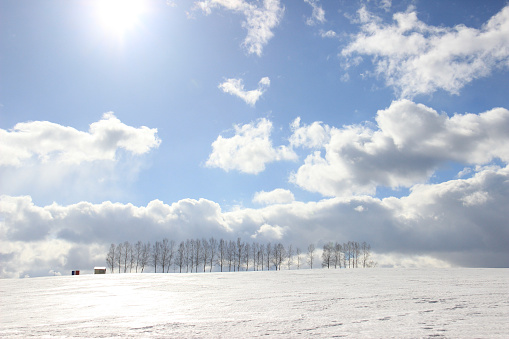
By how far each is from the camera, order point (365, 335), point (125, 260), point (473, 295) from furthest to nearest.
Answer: point (125, 260), point (473, 295), point (365, 335)

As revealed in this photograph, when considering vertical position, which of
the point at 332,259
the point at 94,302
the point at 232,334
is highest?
the point at 232,334

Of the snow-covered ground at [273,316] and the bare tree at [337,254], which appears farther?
the bare tree at [337,254]

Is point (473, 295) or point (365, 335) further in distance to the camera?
point (473, 295)

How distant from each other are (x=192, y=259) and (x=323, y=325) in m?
104

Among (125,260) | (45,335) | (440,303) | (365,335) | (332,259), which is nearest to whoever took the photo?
(365,335)

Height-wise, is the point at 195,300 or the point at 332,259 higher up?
the point at 195,300

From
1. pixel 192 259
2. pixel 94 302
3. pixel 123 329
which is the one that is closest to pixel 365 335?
pixel 123 329

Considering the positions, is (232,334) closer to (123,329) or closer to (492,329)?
(123,329)

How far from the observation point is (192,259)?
10881cm

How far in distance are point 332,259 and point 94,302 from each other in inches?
4187

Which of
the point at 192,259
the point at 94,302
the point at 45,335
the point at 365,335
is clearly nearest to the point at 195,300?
the point at 94,302

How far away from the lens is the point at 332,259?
114 meters

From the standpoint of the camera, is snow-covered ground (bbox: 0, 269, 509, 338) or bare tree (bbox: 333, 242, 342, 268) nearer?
snow-covered ground (bbox: 0, 269, 509, 338)

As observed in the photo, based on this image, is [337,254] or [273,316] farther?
[337,254]
